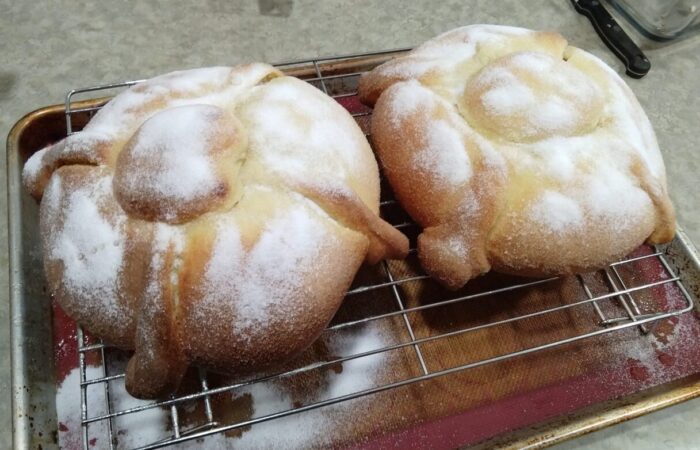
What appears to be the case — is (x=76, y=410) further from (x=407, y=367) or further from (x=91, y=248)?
(x=407, y=367)

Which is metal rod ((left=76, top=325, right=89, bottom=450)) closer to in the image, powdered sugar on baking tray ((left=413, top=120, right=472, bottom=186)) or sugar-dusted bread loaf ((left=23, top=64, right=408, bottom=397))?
sugar-dusted bread loaf ((left=23, top=64, right=408, bottom=397))

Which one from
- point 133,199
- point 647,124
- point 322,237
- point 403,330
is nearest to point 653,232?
point 647,124

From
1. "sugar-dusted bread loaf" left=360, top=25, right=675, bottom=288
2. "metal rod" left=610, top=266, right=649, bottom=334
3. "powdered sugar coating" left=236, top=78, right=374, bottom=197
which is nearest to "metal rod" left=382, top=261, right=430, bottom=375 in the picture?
"sugar-dusted bread loaf" left=360, top=25, right=675, bottom=288

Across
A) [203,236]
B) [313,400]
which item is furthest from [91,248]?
[313,400]

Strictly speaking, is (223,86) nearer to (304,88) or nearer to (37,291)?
(304,88)

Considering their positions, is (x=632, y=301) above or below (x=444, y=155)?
below

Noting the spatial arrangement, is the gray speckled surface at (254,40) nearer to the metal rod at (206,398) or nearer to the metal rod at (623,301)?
the metal rod at (623,301)

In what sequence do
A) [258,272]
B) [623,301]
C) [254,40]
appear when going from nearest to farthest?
1. [258,272]
2. [623,301]
3. [254,40]
